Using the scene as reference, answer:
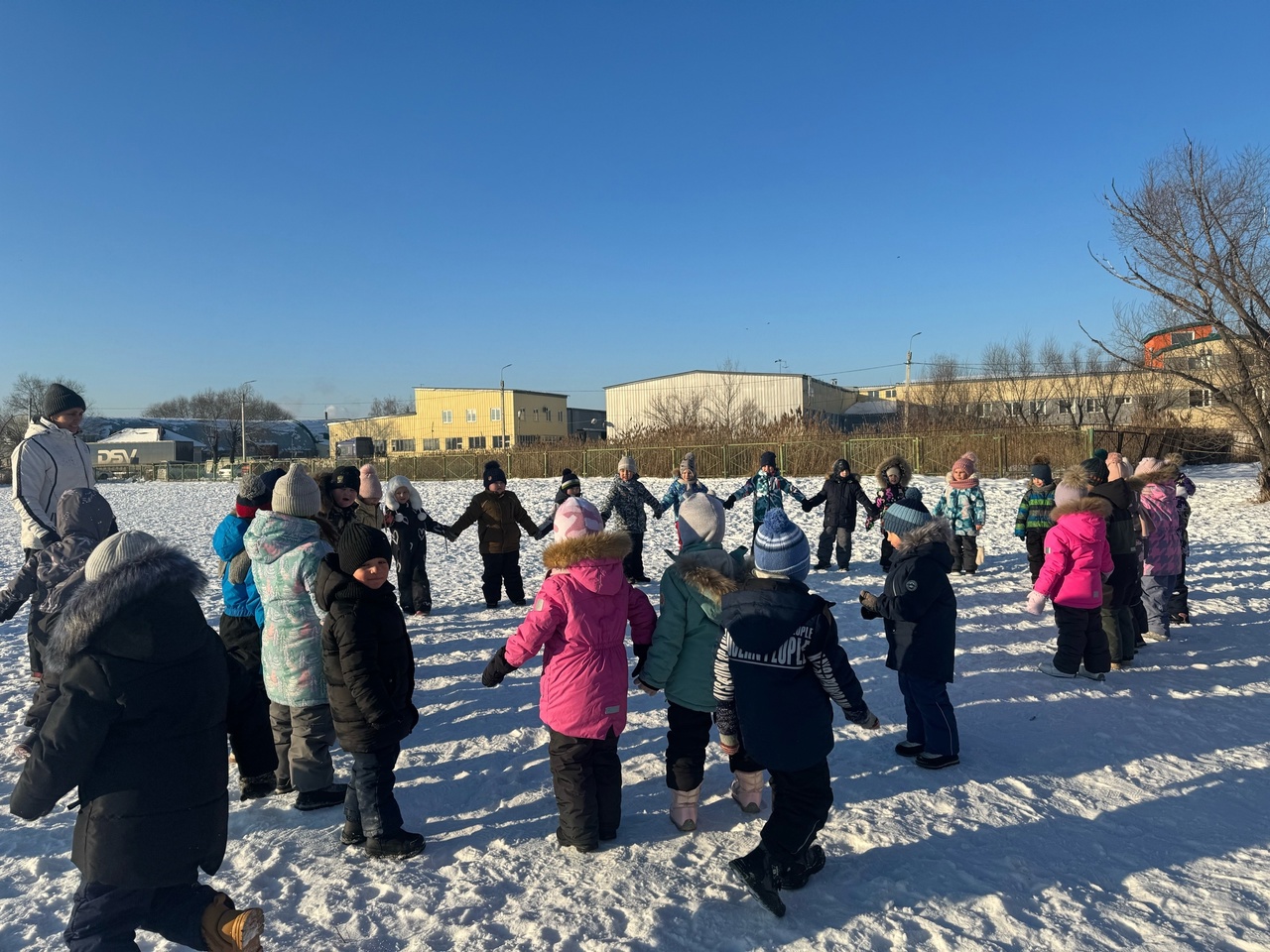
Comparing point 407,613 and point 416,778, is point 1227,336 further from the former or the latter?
point 416,778

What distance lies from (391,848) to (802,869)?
6.09 ft

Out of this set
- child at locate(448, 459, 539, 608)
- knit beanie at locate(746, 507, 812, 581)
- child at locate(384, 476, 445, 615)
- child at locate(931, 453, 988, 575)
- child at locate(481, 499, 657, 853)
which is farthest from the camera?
child at locate(931, 453, 988, 575)

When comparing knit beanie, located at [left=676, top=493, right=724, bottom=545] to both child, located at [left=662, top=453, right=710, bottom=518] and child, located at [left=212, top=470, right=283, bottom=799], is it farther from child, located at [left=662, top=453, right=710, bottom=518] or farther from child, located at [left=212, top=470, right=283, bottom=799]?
child, located at [left=662, top=453, right=710, bottom=518]

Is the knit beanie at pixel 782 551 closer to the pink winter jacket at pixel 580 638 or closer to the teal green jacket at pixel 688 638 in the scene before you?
the teal green jacket at pixel 688 638

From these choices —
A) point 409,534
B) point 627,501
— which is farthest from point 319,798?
point 627,501

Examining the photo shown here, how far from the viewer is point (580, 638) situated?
337 centimetres

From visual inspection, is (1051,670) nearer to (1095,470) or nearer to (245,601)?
(1095,470)

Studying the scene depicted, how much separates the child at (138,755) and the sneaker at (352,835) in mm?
1002

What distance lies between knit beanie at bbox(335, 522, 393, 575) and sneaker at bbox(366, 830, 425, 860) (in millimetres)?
1261

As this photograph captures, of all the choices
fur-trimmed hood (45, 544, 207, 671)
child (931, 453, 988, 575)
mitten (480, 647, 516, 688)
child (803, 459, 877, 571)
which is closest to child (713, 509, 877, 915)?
mitten (480, 647, 516, 688)

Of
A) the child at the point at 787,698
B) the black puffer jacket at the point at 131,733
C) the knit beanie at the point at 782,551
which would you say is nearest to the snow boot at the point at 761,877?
the child at the point at 787,698

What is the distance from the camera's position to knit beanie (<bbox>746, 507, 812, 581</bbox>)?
10.2ft

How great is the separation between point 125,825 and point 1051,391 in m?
53.0

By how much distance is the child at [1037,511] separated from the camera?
8.39 metres
